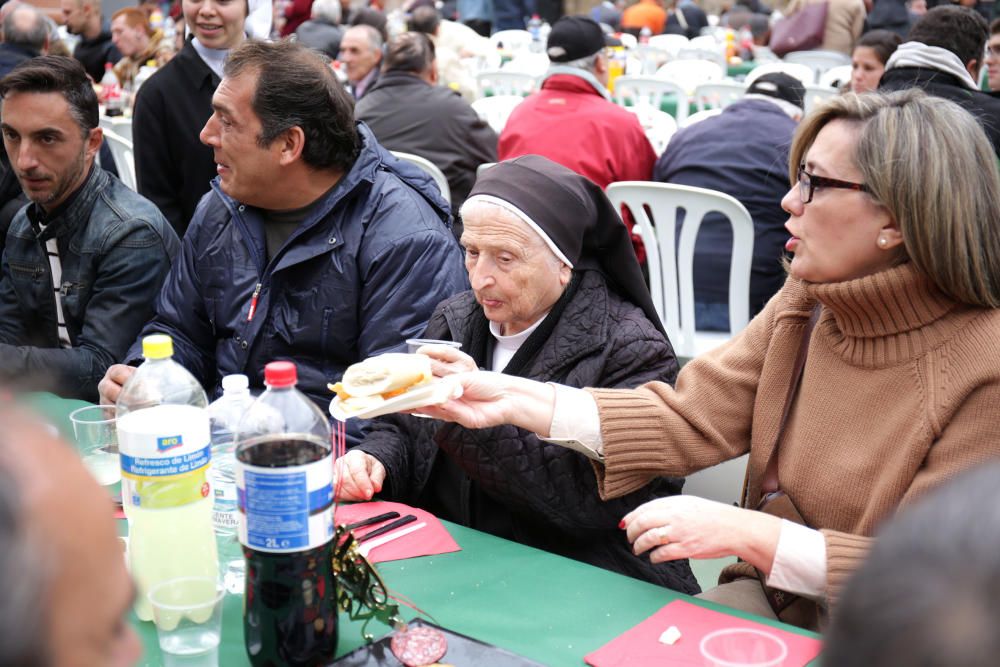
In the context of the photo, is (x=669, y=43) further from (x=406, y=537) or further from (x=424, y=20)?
(x=406, y=537)

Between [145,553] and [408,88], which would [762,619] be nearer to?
[145,553]

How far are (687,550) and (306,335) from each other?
1.44 meters

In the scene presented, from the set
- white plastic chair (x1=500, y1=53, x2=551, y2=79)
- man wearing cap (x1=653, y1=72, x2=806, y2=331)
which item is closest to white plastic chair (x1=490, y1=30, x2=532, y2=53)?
white plastic chair (x1=500, y1=53, x2=551, y2=79)

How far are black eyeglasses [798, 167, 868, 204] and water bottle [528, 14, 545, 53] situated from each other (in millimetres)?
9970

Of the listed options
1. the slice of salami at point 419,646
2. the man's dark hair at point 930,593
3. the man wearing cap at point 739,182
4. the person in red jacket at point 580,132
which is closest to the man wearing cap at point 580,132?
the person in red jacket at point 580,132

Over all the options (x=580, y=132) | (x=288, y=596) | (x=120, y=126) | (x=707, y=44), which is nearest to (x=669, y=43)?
(x=707, y=44)

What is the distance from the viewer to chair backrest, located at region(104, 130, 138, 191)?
554cm

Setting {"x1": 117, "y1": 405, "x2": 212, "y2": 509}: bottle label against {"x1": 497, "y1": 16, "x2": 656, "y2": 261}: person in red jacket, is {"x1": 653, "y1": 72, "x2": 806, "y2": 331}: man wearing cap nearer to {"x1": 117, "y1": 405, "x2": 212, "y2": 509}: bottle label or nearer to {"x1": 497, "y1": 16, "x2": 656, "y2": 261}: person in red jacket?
{"x1": 497, "y1": 16, "x2": 656, "y2": 261}: person in red jacket

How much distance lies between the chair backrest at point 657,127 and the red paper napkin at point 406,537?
4600mm

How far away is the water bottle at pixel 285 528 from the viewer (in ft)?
4.78

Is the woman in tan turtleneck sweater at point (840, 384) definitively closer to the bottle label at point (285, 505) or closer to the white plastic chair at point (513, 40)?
the bottle label at point (285, 505)

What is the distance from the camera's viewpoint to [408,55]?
18.6 feet

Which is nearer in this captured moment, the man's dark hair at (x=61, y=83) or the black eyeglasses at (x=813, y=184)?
the black eyeglasses at (x=813, y=184)

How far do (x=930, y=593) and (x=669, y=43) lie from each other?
1138cm
